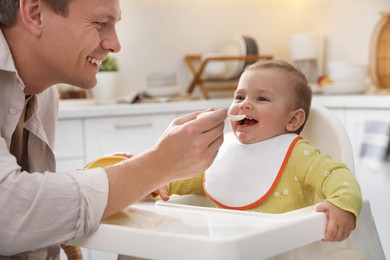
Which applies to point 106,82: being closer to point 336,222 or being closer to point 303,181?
point 303,181

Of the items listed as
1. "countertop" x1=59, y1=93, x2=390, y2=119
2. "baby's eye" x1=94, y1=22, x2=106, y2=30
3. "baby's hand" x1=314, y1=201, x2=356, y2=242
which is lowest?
"countertop" x1=59, y1=93, x2=390, y2=119

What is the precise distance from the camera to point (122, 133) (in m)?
2.95

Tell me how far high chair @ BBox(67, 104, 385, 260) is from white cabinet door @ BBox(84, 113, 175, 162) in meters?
1.65

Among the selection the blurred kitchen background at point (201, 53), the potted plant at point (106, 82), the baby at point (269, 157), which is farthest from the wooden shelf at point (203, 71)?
the baby at point (269, 157)

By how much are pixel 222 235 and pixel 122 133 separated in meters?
2.09

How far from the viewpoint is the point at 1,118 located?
49.1 inches

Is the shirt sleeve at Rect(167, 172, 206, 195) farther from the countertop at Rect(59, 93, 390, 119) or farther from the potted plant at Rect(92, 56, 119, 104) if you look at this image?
the potted plant at Rect(92, 56, 119, 104)

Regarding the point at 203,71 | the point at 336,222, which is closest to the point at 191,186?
the point at 336,222

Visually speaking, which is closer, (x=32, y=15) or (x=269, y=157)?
(x=32, y=15)

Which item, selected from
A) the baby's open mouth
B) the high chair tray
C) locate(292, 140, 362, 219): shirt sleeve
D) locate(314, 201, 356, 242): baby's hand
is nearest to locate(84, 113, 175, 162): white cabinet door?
the baby's open mouth

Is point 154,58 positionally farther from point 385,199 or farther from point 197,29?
point 385,199

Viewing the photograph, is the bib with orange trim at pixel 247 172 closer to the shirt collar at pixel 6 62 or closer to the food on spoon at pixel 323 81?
the shirt collar at pixel 6 62

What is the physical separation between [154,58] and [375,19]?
1201mm

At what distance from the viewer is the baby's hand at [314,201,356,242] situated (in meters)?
1.03
